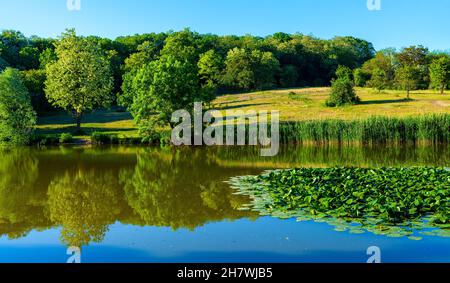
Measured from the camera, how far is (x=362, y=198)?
1339cm

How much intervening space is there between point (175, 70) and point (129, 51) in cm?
3989

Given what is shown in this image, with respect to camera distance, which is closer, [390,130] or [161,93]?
[390,130]

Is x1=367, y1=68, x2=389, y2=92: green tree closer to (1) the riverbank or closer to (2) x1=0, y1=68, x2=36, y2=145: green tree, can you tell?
(1) the riverbank

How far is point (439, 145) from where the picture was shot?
33750 millimetres

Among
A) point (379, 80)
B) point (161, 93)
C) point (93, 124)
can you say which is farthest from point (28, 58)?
point (379, 80)

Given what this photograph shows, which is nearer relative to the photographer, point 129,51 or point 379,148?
point 379,148

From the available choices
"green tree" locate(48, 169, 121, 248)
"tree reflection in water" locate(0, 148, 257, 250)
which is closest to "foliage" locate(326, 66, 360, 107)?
"tree reflection in water" locate(0, 148, 257, 250)

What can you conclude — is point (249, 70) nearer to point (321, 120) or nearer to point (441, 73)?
point (441, 73)

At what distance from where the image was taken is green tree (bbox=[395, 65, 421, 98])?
187 ft

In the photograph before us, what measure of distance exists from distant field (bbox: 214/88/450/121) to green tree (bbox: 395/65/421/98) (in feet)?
3.63

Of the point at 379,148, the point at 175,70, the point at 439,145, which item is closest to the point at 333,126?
the point at 379,148

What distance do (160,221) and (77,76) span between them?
3596cm
